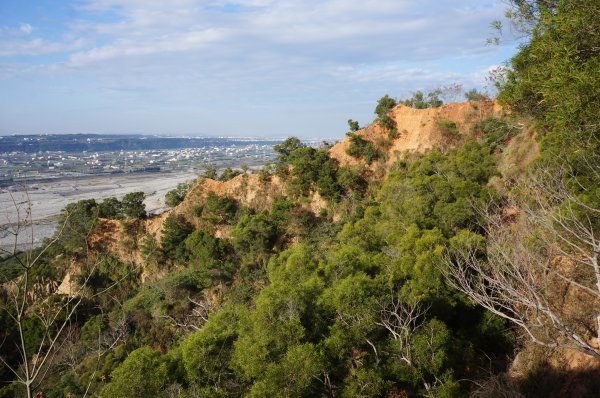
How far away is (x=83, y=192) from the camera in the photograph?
6181 cm

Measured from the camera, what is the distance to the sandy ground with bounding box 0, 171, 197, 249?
147 ft

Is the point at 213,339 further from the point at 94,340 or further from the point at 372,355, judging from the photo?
the point at 94,340

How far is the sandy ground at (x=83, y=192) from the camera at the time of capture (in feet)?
147

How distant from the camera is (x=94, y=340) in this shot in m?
21.2

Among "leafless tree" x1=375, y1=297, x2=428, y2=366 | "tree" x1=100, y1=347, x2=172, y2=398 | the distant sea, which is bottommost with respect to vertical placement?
"tree" x1=100, y1=347, x2=172, y2=398

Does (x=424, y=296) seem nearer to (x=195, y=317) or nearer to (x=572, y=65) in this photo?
(x=572, y=65)

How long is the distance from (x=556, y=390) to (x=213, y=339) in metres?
8.40

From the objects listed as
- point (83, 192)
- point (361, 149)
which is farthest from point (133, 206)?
point (83, 192)

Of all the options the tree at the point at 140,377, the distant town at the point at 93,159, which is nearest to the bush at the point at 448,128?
the tree at the point at 140,377

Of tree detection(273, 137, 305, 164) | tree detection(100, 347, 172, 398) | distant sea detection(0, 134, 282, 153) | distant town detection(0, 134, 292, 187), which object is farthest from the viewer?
distant sea detection(0, 134, 282, 153)

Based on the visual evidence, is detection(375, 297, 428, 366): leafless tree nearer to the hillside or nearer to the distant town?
the hillside

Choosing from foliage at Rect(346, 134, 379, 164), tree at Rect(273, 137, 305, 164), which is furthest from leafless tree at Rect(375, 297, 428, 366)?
tree at Rect(273, 137, 305, 164)

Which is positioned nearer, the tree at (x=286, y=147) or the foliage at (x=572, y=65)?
the foliage at (x=572, y=65)

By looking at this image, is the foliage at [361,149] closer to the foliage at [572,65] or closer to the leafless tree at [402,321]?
the leafless tree at [402,321]
